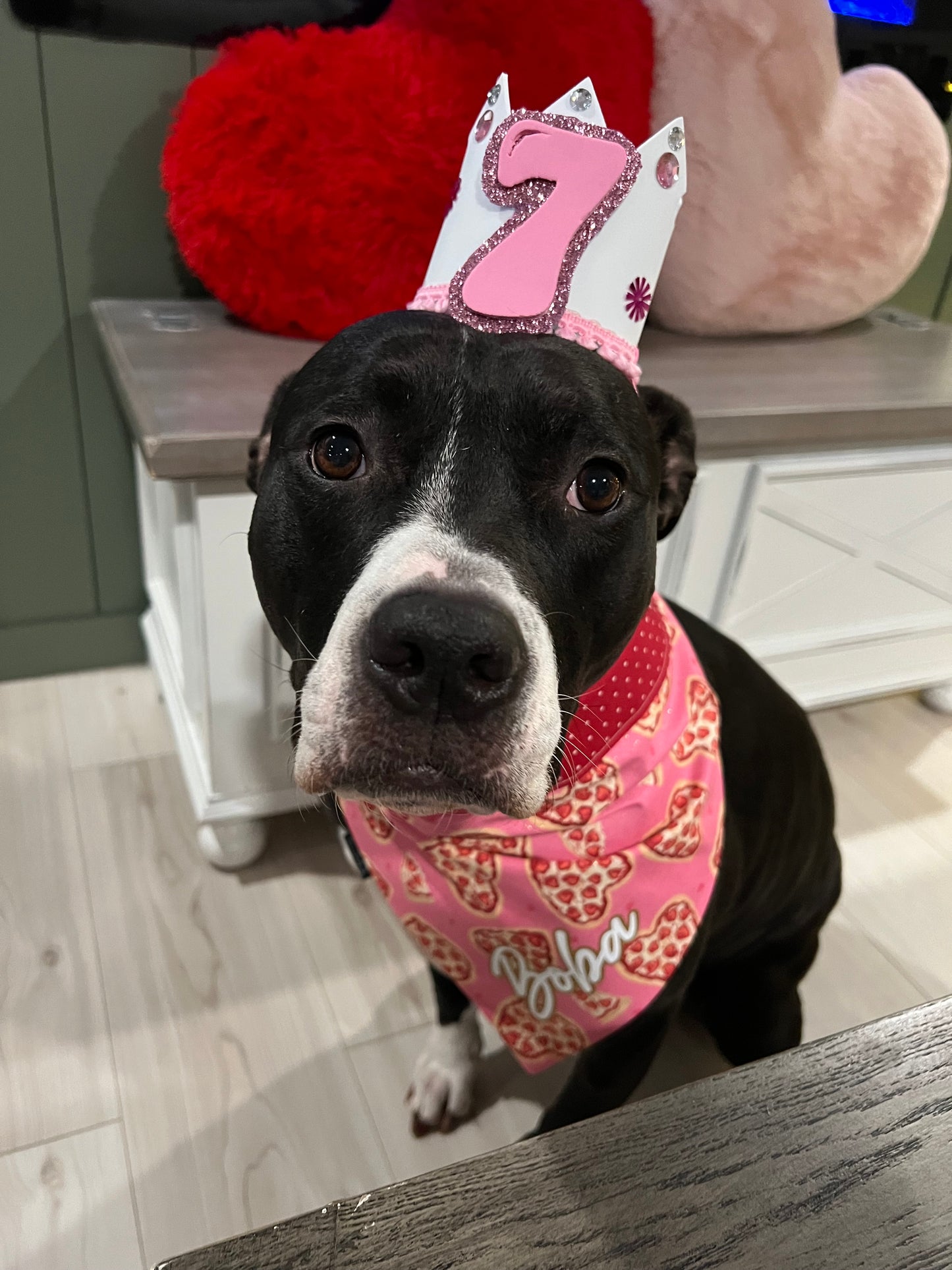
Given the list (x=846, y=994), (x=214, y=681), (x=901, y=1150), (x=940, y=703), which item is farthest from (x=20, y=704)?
(x=940, y=703)

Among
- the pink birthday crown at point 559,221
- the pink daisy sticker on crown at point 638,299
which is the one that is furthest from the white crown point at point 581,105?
the pink daisy sticker on crown at point 638,299

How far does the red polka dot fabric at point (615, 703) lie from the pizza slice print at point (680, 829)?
85 millimetres

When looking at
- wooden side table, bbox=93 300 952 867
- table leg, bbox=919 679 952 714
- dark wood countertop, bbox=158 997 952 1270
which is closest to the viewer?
dark wood countertop, bbox=158 997 952 1270

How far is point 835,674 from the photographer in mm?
1801

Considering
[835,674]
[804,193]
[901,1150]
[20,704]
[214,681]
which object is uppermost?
[804,193]

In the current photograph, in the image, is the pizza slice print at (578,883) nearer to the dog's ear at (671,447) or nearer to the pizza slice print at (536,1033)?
the pizza slice print at (536,1033)

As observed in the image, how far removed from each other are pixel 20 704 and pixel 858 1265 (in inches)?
66.2

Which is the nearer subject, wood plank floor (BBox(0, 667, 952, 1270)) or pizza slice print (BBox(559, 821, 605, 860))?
pizza slice print (BBox(559, 821, 605, 860))

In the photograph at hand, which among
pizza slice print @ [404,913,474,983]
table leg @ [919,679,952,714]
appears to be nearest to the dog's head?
pizza slice print @ [404,913,474,983]

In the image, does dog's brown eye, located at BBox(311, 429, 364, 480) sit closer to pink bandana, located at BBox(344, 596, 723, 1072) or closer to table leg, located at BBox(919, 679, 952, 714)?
pink bandana, located at BBox(344, 596, 723, 1072)

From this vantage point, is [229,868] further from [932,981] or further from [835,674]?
[835,674]

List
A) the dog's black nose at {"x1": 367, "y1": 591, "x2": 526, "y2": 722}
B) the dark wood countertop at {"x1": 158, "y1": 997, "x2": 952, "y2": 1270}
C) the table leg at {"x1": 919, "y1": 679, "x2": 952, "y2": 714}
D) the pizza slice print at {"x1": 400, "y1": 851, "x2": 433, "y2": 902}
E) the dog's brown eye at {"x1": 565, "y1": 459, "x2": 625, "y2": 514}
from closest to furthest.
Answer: the dark wood countertop at {"x1": 158, "y1": 997, "x2": 952, "y2": 1270}, the dog's black nose at {"x1": 367, "y1": 591, "x2": 526, "y2": 722}, the dog's brown eye at {"x1": 565, "y1": 459, "x2": 625, "y2": 514}, the pizza slice print at {"x1": 400, "y1": 851, "x2": 433, "y2": 902}, the table leg at {"x1": 919, "y1": 679, "x2": 952, "y2": 714}

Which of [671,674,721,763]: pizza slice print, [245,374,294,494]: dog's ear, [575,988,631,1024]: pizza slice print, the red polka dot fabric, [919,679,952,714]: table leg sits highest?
[245,374,294,494]: dog's ear

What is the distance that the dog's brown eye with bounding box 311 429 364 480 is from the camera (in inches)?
27.3
